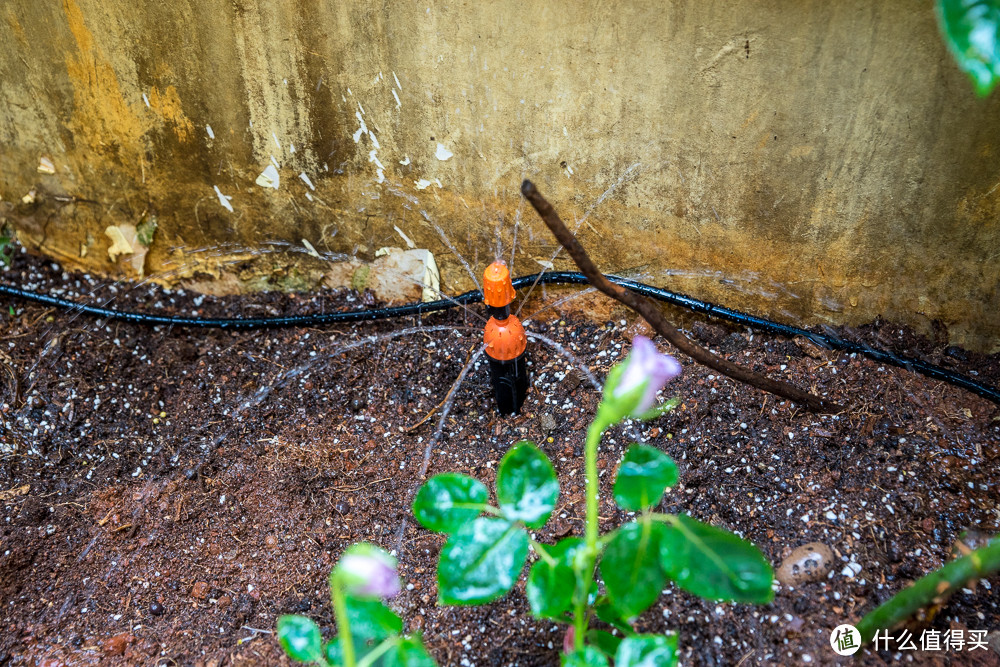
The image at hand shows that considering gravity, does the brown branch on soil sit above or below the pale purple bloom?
below

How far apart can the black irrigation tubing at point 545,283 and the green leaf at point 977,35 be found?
117 centimetres

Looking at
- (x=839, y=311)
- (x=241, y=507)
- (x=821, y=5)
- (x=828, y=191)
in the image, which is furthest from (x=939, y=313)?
(x=241, y=507)

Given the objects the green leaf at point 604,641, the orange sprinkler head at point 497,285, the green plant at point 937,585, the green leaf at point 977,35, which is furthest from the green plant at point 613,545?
the orange sprinkler head at point 497,285

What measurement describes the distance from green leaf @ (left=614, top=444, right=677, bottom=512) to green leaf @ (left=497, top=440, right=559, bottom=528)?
9 centimetres

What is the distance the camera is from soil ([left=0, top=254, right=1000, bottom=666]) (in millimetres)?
1433

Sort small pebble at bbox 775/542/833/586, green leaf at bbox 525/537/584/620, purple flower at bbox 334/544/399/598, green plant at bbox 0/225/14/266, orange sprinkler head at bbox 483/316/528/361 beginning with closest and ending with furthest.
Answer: purple flower at bbox 334/544/399/598, green leaf at bbox 525/537/584/620, small pebble at bbox 775/542/833/586, orange sprinkler head at bbox 483/316/528/361, green plant at bbox 0/225/14/266

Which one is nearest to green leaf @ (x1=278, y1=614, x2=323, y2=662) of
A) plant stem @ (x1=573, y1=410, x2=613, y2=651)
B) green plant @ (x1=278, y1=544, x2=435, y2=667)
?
green plant @ (x1=278, y1=544, x2=435, y2=667)

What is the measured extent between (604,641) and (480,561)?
32cm

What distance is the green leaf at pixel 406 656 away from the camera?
91cm

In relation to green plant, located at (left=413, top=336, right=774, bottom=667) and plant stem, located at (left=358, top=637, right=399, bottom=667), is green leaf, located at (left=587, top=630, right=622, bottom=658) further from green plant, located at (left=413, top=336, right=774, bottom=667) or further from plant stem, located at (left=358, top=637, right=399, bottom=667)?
plant stem, located at (left=358, top=637, right=399, bottom=667)

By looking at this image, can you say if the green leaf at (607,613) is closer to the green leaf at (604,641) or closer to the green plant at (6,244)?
the green leaf at (604,641)

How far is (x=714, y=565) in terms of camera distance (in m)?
0.90

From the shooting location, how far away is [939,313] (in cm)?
182

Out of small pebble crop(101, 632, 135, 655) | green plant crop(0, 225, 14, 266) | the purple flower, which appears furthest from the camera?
green plant crop(0, 225, 14, 266)
